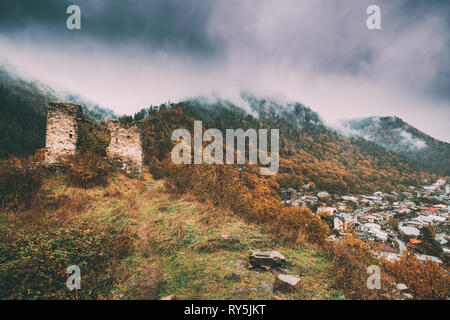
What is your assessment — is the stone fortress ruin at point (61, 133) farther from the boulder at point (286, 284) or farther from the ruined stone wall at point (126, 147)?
the boulder at point (286, 284)

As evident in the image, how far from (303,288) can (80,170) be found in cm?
1061

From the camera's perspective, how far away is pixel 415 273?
598 cm

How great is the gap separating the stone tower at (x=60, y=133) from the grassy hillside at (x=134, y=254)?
2.88 metres

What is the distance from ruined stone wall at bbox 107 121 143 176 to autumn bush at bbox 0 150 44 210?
524cm

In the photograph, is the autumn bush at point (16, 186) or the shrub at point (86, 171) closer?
the autumn bush at point (16, 186)

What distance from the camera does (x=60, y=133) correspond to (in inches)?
400

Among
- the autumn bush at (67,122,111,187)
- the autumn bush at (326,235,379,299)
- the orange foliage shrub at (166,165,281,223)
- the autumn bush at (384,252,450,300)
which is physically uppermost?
the autumn bush at (67,122,111,187)

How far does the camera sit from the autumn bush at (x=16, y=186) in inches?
229

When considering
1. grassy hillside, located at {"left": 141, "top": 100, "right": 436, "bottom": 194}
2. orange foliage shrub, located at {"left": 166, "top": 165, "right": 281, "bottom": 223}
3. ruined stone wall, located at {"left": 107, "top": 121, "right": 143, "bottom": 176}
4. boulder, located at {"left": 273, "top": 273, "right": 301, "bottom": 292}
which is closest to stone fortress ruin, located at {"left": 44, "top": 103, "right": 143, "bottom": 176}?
ruined stone wall, located at {"left": 107, "top": 121, "right": 143, "bottom": 176}

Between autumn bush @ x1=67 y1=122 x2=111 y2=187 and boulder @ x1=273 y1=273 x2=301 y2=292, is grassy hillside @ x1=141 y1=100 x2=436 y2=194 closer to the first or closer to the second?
autumn bush @ x1=67 y1=122 x2=111 y2=187

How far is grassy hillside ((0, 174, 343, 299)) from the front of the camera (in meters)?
3.44

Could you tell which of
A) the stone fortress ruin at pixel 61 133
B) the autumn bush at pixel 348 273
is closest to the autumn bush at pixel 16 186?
the stone fortress ruin at pixel 61 133
